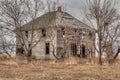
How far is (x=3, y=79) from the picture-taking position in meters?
12.2

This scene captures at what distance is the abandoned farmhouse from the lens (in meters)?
33.3

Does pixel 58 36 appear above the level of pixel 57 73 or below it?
above

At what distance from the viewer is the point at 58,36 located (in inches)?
1590

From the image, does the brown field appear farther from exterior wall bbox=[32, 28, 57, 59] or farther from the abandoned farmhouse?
exterior wall bbox=[32, 28, 57, 59]

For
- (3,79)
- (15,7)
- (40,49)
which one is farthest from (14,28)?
(3,79)

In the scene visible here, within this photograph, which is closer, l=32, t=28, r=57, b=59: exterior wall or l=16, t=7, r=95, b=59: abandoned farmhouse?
l=16, t=7, r=95, b=59: abandoned farmhouse

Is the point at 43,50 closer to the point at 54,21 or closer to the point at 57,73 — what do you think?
the point at 54,21

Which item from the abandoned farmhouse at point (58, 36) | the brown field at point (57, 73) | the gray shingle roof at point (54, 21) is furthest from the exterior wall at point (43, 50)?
the brown field at point (57, 73)

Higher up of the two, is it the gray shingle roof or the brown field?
the gray shingle roof

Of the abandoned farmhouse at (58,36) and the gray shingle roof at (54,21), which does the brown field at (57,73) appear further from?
the gray shingle roof at (54,21)

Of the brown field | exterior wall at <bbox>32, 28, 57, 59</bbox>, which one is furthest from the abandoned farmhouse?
the brown field

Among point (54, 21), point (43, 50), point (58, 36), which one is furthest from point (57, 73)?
point (43, 50)

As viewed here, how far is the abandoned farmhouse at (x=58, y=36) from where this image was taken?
109 ft

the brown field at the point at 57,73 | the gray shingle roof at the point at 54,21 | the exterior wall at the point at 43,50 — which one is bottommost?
the brown field at the point at 57,73
